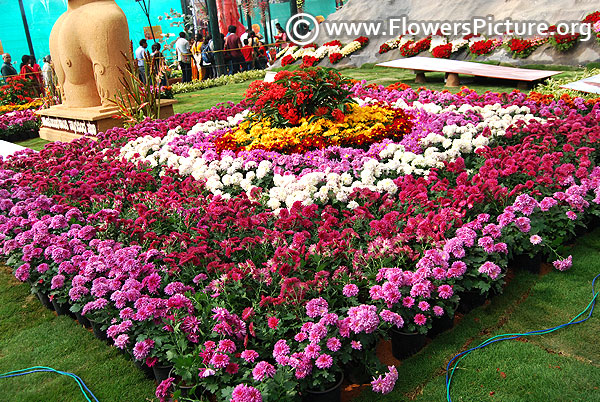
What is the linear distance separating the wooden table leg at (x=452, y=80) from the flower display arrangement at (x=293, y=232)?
178 inches

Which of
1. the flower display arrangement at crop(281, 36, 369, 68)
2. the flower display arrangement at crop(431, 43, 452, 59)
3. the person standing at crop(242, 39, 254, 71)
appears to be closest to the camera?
the flower display arrangement at crop(431, 43, 452, 59)

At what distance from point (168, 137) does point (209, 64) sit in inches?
443

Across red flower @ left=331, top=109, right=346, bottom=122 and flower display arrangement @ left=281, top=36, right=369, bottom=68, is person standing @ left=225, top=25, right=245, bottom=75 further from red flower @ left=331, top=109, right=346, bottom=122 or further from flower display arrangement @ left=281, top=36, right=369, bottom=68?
red flower @ left=331, top=109, right=346, bottom=122

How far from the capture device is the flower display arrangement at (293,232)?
245 centimetres

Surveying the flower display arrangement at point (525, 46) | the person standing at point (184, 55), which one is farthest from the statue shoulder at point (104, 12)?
the flower display arrangement at point (525, 46)

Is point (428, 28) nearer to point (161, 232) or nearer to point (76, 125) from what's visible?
point (76, 125)

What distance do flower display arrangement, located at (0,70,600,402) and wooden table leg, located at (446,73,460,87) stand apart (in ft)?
14.8

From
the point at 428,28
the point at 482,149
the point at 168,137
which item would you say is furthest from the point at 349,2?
the point at 482,149

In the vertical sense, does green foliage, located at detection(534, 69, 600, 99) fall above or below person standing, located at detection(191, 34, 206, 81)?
below

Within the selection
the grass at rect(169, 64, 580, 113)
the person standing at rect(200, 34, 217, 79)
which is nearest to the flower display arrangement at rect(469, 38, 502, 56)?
the grass at rect(169, 64, 580, 113)

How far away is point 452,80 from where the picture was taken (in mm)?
10188

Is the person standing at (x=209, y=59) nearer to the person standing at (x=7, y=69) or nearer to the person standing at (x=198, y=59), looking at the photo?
the person standing at (x=198, y=59)

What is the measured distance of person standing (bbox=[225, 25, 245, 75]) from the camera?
16484 millimetres

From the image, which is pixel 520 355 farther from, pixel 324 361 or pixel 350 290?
pixel 324 361
